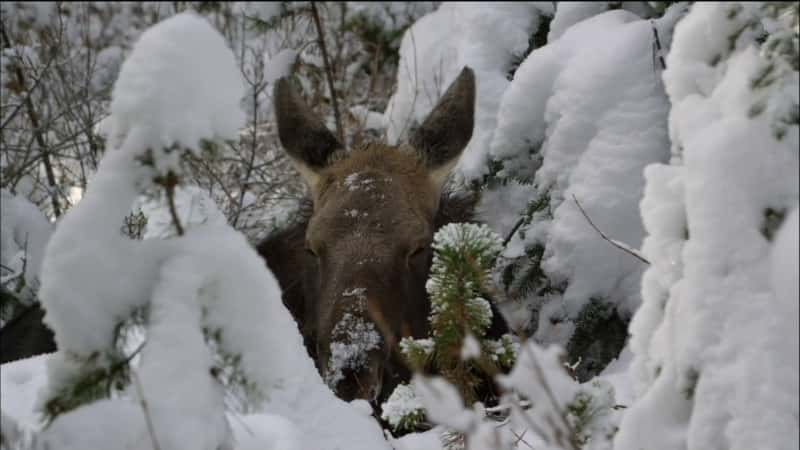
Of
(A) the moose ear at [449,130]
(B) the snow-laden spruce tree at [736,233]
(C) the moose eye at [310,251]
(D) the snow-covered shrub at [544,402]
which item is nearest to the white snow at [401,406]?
(D) the snow-covered shrub at [544,402]

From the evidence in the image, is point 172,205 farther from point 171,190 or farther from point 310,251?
point 310,251

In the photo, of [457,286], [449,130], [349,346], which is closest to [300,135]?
[449,130]

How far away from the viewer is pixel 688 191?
2078 mm

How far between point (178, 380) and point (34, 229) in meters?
3.99

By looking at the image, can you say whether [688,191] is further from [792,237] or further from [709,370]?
[709,370]

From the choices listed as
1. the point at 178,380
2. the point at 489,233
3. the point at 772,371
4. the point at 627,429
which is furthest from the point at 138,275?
the point at 772,371

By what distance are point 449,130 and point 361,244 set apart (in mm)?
1299

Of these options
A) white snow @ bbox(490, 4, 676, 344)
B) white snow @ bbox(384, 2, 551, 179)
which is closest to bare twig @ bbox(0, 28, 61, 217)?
white snow @ bbox(384, 2, 551, 179)

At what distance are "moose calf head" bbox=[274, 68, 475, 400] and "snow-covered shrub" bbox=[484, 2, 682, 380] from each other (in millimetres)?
404

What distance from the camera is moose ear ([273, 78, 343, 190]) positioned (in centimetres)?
554

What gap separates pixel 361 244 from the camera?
4547 millimetres

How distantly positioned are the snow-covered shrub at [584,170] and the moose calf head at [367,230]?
0.40 meters

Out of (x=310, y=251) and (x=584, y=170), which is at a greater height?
(x=310, y=251)

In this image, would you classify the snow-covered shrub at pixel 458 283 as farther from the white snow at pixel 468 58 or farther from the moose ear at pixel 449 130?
the white snow at pixel 468 58
